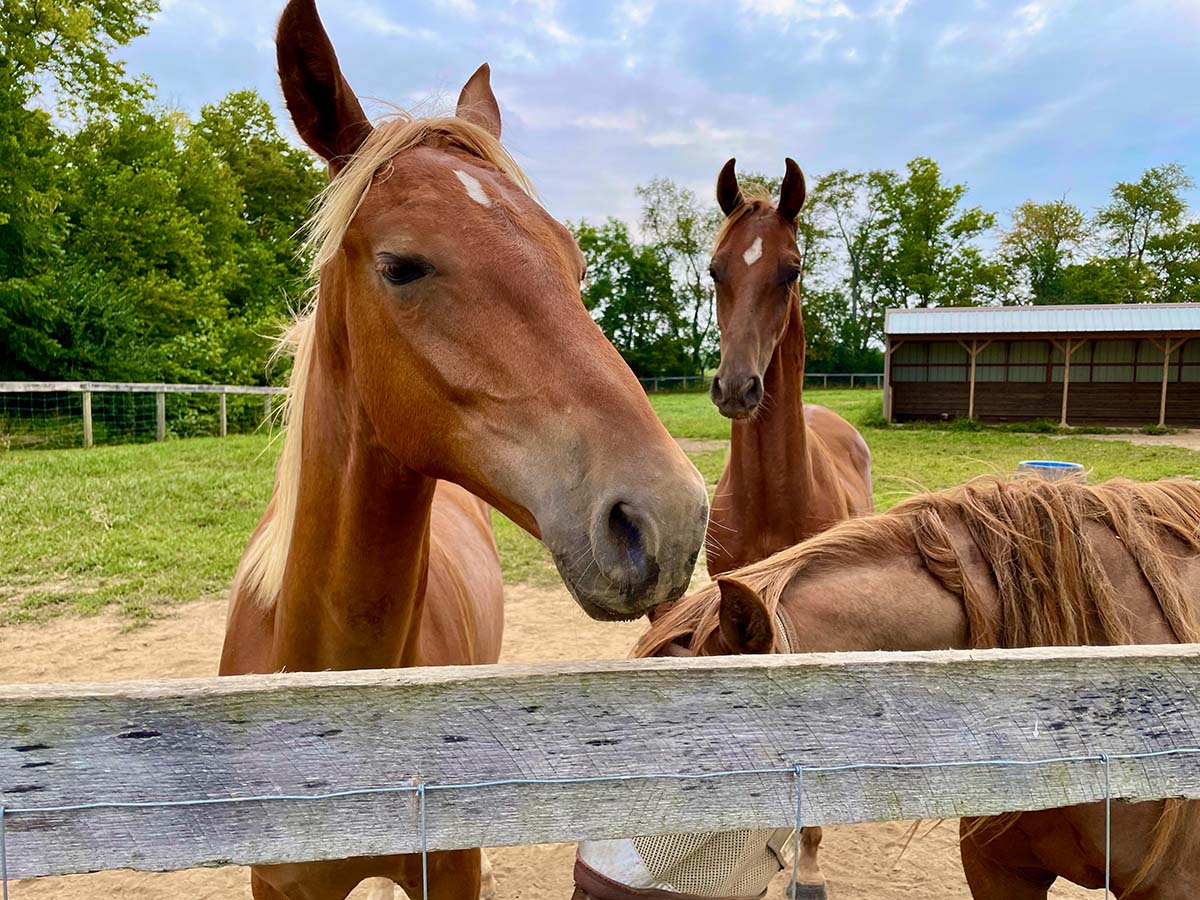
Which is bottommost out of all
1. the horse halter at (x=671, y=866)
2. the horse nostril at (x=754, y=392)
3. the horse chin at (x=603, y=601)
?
the horse halter at (x=671, y=866)

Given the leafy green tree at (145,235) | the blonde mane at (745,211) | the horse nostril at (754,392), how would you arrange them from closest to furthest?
the horse nostril at (754,392) < the blonde mane at (745,211) < the leafy green tree at (145,235)

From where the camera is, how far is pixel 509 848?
322 centimetres

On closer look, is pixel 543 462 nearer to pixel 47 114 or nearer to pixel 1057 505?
pixel 1057 505

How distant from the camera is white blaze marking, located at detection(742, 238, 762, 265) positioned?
3.70 metres

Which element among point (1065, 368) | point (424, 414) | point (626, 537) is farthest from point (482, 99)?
point (1065, 368)

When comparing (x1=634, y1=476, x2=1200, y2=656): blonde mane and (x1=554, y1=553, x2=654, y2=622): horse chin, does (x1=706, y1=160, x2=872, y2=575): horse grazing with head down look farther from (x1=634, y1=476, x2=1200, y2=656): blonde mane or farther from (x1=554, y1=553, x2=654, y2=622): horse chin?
(x1=554, y1=553, x2=654, y2=622): horse chin

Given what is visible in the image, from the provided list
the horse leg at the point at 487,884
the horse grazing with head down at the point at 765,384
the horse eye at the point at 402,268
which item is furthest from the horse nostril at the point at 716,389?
the horse eye at the point at 402,268

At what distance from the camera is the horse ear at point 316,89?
1.35 metres

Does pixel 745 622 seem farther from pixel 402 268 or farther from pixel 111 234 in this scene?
pixel 111 234

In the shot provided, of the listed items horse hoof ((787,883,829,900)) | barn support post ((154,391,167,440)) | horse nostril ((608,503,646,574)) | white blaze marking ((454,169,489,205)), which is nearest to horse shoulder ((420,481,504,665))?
horse nostril ((608,503,646,574))

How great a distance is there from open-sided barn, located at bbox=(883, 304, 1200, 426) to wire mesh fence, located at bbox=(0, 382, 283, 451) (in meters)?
17.2

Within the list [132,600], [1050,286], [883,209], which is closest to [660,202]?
[883,209]

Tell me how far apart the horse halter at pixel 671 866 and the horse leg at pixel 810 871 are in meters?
1.89

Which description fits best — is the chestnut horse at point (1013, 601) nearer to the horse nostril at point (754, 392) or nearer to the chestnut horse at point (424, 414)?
the chestnut horse at point (424, 414)
